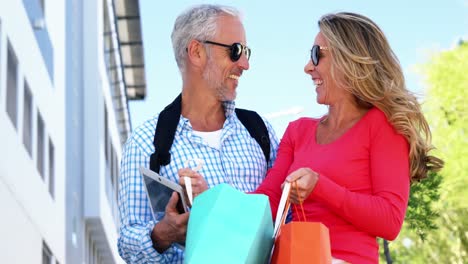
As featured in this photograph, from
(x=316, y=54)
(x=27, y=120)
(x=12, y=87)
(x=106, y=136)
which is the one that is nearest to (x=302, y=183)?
(x=316, y=54)

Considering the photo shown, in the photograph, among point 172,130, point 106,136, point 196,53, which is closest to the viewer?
point 172,130

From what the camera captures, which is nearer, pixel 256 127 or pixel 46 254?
pixel 256 127

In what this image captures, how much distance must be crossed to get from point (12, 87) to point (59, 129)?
304 inches

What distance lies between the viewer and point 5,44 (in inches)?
687

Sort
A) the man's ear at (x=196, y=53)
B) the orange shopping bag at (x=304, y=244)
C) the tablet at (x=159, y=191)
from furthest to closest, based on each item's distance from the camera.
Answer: the man's ear at (x=196, y=53), the tablet at (x=159, y=191), the orange shopping bag at (x=304, y=244)

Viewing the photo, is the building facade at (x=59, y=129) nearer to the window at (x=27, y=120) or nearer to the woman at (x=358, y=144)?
the window at (x=27, y=120)

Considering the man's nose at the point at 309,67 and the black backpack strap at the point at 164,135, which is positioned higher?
the man's nose at the point at 309,67

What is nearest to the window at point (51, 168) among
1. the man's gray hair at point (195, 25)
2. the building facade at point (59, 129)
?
the building facade at point (59, 129)

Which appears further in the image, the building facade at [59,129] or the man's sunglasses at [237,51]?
the building facade at [59,129]

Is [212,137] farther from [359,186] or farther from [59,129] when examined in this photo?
[59,129]

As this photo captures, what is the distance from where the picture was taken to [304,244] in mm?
4645

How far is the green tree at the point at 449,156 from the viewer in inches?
1188

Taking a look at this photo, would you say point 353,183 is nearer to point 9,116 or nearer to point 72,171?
point 9,116

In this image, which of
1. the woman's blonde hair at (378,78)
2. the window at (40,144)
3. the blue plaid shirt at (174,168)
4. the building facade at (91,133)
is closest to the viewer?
the woman's blonde hair at (378,78)
